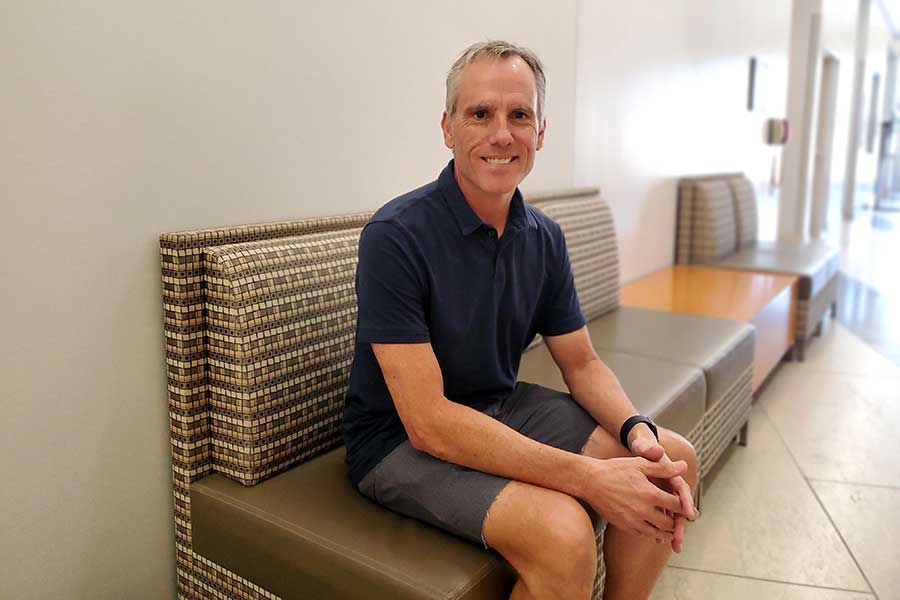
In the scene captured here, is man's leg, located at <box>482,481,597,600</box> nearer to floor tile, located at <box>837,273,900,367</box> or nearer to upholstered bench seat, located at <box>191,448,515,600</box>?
upholstered bench seat, located at <box>191,448,515,600</box>

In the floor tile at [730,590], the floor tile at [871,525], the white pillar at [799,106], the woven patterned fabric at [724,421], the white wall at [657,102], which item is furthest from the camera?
the white pillar at [799,106]

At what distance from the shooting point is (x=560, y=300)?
5.64 ft

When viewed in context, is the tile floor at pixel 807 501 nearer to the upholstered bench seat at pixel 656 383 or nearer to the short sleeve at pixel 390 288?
the upholstered bench seat at pixel 656 383

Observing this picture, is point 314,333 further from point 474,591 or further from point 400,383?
point 474,591

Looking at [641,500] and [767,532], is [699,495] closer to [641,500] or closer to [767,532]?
[767,532]

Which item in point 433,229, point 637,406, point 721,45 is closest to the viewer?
point 433,229

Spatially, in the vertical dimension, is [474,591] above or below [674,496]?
below

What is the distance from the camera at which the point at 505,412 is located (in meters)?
1.66

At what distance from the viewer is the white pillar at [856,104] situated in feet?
34.8

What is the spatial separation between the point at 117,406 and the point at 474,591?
817 millimetres

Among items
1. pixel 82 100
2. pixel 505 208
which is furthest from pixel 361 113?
pixel 82 100

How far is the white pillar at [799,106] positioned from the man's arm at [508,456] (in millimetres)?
6762

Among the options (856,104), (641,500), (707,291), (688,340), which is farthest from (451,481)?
(856,104)

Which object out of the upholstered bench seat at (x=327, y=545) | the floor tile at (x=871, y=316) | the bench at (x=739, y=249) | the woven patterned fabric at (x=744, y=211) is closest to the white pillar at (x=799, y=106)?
the floor tile at (x=871, y=316)
